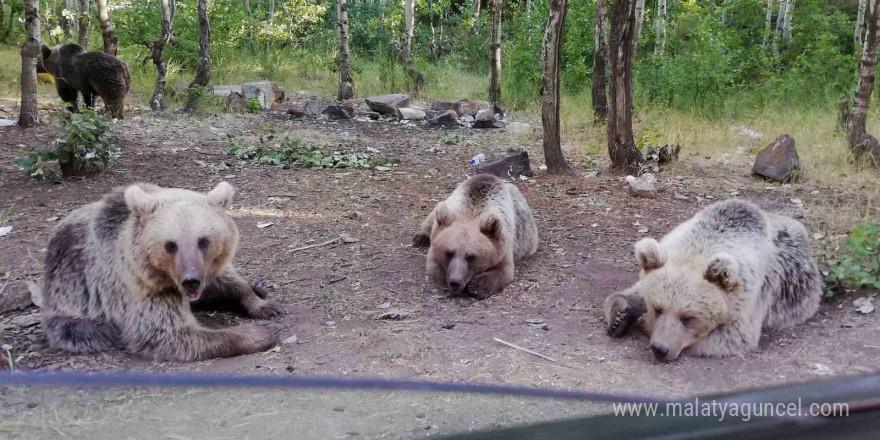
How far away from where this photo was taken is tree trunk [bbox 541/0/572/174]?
7.73 metres

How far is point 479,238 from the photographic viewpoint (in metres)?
5.25

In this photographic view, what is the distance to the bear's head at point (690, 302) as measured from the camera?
3865 mm

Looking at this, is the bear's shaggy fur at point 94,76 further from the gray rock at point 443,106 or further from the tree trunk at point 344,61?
the gray rock at point 443,106

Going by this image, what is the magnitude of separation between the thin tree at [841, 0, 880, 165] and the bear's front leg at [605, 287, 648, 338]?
16.7ft

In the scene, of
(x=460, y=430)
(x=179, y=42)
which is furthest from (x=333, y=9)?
(x=460, y=430)

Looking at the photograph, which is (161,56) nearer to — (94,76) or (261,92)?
(94,76)

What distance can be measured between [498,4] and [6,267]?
35.1 feet

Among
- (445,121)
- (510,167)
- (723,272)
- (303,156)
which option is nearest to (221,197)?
(723,272)

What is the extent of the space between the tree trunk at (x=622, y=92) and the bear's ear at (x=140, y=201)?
18.4 ft

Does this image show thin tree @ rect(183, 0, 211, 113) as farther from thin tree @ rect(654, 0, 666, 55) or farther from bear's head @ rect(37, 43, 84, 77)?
thin tree @ rect(654, 0, 666, 55)

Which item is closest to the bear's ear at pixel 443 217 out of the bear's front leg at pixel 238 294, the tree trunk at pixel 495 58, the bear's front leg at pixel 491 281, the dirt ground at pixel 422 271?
the dirt ground at pixel 422 271

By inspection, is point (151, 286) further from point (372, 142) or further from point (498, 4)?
point (498, 4)

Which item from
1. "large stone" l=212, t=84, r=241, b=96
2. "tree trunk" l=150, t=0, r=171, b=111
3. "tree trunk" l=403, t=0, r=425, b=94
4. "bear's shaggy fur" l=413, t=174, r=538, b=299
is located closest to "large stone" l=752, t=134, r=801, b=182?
"bear's shaggy fur" l=413, t=174, r=538, b=299

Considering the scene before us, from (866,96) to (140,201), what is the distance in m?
7.89
